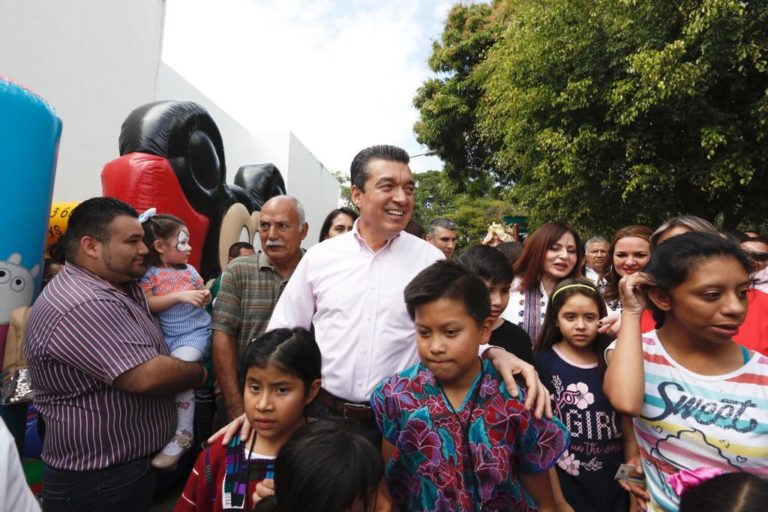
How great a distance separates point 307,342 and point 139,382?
71 cm

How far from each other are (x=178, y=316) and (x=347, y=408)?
1.38 metres

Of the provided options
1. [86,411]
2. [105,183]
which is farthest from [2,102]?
[105,183]

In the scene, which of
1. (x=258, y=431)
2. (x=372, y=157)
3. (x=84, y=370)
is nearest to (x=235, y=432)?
(x=258, y=431)

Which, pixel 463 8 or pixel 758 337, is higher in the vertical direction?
pixel 463 8

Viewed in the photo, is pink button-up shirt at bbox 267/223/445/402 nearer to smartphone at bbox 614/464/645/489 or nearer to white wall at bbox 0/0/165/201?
smartphone at bbox 614/464/645/489

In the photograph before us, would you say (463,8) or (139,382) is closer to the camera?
(139,382)

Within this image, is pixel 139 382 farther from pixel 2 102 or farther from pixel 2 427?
pixel 2 102

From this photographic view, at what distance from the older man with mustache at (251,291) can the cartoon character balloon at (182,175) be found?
2.55 meters

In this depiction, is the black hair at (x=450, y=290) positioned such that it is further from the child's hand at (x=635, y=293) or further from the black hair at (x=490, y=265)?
the black hair at (x=490, y=265)

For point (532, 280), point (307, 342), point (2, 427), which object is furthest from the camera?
point (532, 280)

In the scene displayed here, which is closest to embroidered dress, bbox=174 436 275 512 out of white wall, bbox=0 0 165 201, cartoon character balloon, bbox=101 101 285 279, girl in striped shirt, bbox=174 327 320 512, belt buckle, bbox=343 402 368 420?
girl in striped shirt, bbox=174 327 320 512

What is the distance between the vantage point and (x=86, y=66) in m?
7.23

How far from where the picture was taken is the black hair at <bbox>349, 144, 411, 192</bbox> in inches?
81.6

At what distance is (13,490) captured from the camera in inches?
40.0
